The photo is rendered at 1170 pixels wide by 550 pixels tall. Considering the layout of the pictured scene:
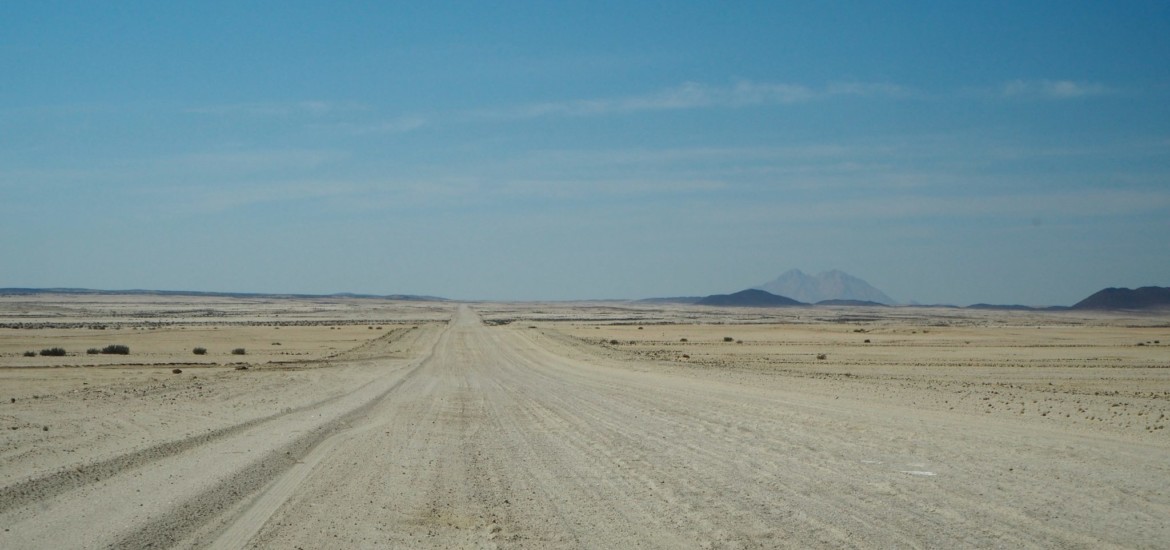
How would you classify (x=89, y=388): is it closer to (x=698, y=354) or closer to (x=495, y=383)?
(x=495, y=383)

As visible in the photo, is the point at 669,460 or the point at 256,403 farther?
the point at 256,403

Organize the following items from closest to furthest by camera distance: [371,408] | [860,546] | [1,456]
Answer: [860,546]
[1,456]
[371,408]

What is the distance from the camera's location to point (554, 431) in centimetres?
1497

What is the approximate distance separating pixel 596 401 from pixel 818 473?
9.71 m

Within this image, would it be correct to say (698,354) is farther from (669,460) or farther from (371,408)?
(669,460)

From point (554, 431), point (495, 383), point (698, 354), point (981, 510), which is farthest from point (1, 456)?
point (698, 354)

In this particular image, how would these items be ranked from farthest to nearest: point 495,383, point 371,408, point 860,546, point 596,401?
1. point 495,383
2. point 596,401
3. point 371,408
4. point 860,546

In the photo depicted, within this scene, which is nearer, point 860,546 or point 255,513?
point 860,546

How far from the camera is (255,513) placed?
8.66 meters

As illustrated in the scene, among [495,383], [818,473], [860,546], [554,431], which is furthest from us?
[495,383]

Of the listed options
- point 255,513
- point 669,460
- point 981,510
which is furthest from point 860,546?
point 255,513

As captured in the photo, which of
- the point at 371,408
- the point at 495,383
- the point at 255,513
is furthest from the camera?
the point at 495,383

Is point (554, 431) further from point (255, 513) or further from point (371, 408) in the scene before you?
point (255, 513)

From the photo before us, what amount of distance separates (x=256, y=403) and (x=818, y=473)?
43.5ft
